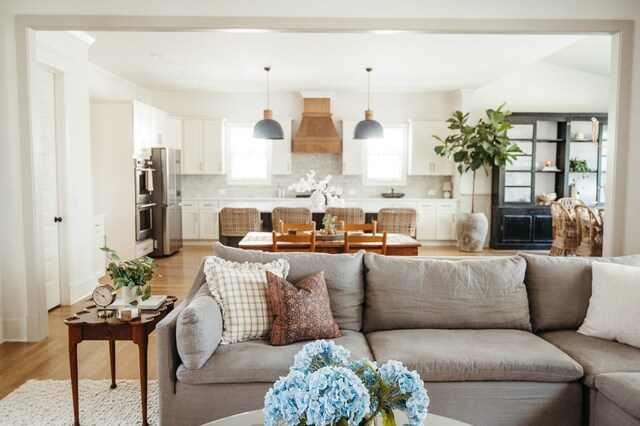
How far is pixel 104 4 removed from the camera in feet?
12.8

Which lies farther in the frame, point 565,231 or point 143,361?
point 565,231

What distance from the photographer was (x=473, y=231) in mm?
8242

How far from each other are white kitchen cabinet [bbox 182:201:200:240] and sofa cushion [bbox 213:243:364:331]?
20.2ft

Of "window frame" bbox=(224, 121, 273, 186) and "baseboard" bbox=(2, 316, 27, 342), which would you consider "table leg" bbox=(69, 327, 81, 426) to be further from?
"window frame" bbox=(224, 121, 273, 186)

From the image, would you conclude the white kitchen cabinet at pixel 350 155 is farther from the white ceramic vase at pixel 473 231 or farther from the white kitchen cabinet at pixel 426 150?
the white ceramic vase at pixel 473 231

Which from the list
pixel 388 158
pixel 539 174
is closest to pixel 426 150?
pixel 388 158

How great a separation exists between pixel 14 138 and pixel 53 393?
204 centimetres

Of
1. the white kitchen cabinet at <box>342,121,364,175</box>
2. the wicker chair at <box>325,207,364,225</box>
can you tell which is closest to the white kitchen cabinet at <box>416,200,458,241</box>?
the white kitchen cabinet at <box>342,121,364,175</box>

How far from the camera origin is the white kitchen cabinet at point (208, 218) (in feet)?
29.5

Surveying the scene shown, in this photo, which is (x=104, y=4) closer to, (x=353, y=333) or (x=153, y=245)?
(x=353, y=333)

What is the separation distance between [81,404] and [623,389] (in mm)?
2851

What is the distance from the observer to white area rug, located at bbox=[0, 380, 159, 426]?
107 inches

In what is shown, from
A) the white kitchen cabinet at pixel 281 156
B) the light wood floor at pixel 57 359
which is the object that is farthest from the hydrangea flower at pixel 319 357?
the white kitchen cabinet at pixel 281 156

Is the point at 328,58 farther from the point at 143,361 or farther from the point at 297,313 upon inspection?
the point at 143,361
